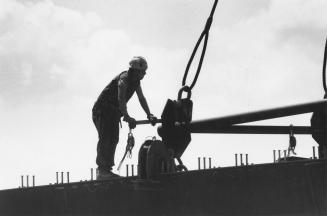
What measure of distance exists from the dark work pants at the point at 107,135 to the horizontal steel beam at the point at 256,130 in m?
2.29

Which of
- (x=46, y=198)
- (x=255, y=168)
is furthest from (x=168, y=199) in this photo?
(x=46, y=198)

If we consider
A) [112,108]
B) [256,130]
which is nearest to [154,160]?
[256,130]

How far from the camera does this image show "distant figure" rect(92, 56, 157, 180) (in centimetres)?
809

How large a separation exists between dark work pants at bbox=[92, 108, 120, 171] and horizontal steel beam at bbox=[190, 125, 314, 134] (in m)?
2.29

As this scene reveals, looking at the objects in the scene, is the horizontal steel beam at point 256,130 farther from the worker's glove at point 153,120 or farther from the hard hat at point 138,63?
the hard hat at point 138,63

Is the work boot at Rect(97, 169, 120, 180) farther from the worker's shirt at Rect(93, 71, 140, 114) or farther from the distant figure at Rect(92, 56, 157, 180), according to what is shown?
the worker's shirt at Rect(93, 71, 140, 114)

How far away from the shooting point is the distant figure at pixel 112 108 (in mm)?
8086

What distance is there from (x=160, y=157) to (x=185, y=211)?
686 millimetres

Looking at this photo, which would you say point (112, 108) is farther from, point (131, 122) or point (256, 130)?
point (256, 130)

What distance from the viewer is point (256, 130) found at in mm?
6539

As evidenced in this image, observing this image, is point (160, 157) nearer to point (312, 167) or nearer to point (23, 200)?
point (312, 167)

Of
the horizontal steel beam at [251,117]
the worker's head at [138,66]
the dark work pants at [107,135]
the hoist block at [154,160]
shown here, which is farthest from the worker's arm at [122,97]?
the horizontal steel beam at [251,117]

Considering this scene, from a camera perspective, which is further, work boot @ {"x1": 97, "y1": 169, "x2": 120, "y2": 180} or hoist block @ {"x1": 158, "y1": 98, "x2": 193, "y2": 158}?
work boot @ {"x1": 97, "y1": 169, "x2": 120, "y2": 180}

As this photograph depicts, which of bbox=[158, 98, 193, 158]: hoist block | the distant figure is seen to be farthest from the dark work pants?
bbox=[158, 98, 193, 158]: hoist block
